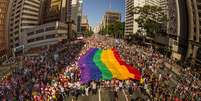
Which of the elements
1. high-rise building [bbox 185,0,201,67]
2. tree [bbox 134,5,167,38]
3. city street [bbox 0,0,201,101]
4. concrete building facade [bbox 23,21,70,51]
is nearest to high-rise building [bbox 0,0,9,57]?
city street [bbox 0,0,201,101]

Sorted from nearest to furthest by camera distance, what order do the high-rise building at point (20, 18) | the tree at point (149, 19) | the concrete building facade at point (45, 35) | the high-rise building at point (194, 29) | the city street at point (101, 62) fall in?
the city street at point (101, 62) < the high-rise building at point (194, 29) < the tree at point (149, 19) < the concrete building facade at point (45, 35) < the high-rise building at point (20, 18)

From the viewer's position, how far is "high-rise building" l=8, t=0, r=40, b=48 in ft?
598

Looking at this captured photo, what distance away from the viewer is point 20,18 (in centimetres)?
18300

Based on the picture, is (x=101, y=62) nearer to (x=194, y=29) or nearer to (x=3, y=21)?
(x=194, y=29)

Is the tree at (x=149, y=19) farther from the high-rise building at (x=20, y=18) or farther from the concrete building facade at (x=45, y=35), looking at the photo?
the high-rise building at (x=20, y=18)

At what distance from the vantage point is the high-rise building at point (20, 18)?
18212cm

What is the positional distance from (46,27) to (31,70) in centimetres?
10590

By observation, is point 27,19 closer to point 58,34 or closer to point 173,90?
point 58,34

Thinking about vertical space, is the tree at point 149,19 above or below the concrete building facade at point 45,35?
above

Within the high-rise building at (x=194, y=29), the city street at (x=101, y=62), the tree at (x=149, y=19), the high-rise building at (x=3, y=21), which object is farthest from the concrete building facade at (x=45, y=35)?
the high-rise building at (x=194, y=29)

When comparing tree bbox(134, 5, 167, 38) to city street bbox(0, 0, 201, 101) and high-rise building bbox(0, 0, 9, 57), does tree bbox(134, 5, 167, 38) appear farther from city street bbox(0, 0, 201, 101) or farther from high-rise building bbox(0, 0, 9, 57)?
high-rise building bbox(0, 0, 9, 57)

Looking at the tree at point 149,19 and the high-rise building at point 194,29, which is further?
the tree at point 149,19

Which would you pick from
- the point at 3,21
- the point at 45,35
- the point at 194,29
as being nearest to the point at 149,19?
the point at 45,35

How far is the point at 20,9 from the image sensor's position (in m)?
186
